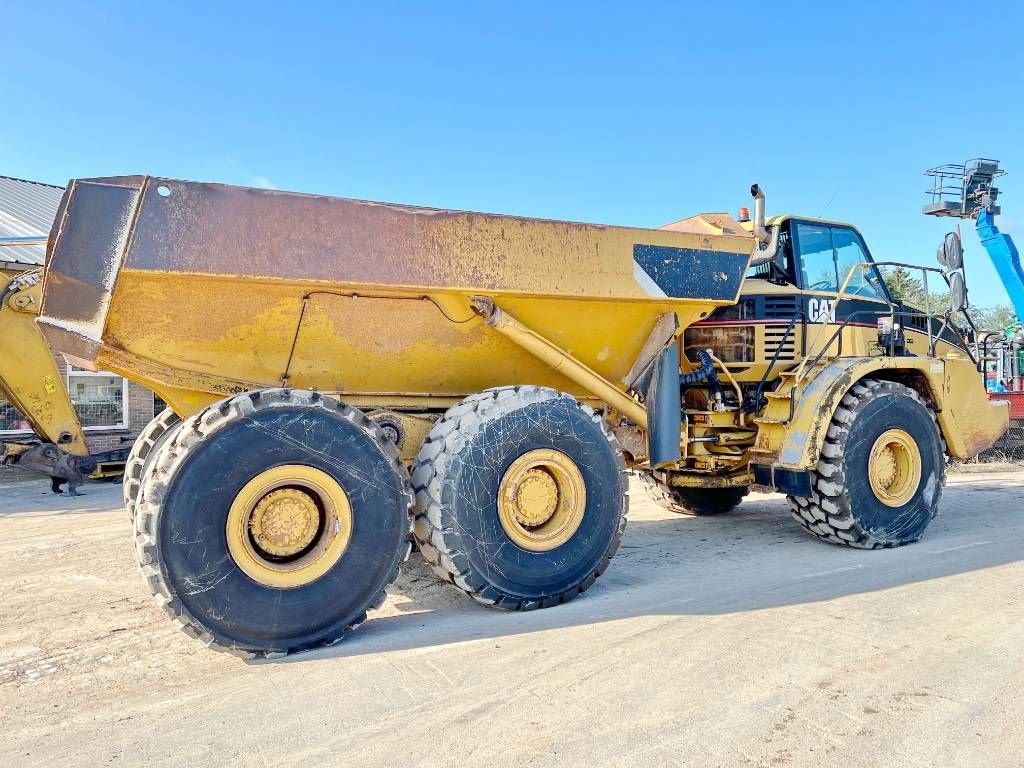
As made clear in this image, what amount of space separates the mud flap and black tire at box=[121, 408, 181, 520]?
309 centimetres

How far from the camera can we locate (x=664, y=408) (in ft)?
16.8

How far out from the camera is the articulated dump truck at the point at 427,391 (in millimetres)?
3434

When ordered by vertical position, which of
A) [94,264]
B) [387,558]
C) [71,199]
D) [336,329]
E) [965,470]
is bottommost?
[965,470]

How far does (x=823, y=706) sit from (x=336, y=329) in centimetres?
300

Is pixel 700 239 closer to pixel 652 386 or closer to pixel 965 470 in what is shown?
pixel 652 386

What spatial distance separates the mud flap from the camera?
509cm

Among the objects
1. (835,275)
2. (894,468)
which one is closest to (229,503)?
(894,468)

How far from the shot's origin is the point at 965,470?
11.0 metres

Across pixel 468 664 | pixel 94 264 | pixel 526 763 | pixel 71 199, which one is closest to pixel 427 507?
pixel 468 664

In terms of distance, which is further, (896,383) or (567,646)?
(896,383)

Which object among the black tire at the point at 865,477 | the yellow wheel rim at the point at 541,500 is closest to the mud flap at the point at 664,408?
the yellow wheel rim at the point at 541,500

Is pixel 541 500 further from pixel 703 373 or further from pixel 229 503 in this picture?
pixel 703 373

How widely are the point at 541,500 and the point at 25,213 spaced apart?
1496 centimetres

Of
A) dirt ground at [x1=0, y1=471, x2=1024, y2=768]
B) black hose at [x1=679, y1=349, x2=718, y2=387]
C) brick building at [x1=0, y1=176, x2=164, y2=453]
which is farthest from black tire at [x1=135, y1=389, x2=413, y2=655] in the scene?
brick building at [x1=0, y1=176, x2=164, y2=453]
